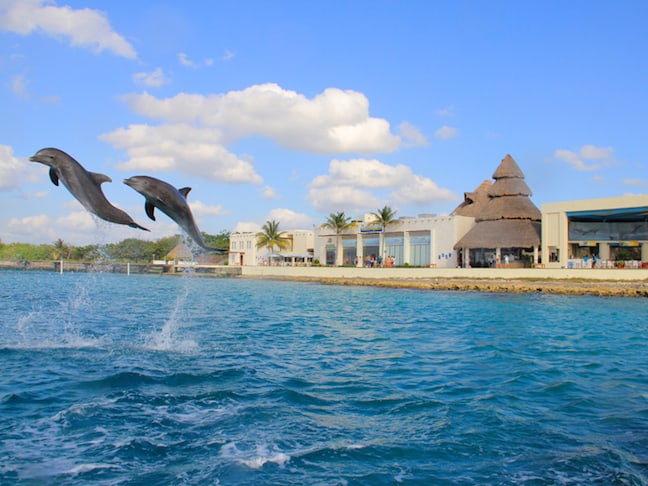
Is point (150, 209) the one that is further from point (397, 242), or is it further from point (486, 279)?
point (397, 242)

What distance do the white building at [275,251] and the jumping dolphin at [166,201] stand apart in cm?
6687

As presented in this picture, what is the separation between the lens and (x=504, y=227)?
54.1 metres

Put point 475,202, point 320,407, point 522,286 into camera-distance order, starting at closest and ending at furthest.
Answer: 1. point 320,407
2. point 522,286
3. point 475,202

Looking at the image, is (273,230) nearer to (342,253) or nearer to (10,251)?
(342,253)

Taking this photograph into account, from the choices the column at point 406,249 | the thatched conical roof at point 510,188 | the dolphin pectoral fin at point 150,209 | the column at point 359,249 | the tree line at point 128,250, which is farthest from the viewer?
the tree line at point 128,250

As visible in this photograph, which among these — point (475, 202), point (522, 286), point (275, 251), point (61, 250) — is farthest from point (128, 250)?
point (522, 286)

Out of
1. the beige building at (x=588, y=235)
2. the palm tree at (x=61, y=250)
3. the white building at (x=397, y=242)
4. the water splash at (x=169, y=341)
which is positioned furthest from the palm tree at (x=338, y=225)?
the palm tree at (x=61, y=250)

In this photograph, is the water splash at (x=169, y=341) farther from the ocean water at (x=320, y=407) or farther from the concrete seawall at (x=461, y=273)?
the concrete seawall at (x=461, y=273)

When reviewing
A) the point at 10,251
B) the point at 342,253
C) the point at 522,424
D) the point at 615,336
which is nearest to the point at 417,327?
the point at 615,336

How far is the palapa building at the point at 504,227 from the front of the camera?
173ft

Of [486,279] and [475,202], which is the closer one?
[486,279]

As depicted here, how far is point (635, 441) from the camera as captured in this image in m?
7.30

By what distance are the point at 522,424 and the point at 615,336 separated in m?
12.0

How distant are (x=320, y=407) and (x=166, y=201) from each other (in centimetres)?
441
